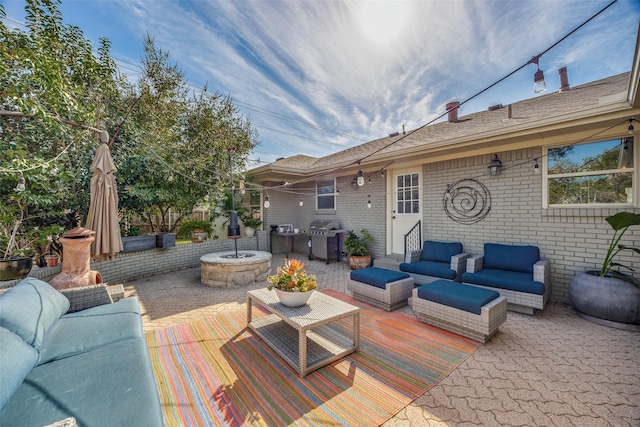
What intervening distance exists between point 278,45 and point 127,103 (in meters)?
3.74

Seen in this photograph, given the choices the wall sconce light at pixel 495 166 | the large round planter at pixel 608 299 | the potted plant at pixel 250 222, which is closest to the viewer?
the large round planter at pixel 608 299

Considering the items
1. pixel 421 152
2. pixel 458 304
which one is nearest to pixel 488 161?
pixel 421 152

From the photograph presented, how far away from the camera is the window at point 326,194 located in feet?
28.0

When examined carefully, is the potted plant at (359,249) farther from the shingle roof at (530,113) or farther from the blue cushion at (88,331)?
the blue cushion at (88,331)

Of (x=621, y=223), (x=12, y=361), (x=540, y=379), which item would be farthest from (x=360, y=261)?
(x=12, y=361)

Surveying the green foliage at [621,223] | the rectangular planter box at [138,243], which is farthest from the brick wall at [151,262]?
the green foliage at [621,223]

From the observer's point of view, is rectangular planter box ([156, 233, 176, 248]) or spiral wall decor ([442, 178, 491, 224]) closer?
spiral wall decor ([442, 178, 491, 224])

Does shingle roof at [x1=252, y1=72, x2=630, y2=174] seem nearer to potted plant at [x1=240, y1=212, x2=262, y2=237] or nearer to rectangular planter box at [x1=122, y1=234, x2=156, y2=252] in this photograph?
potted plant at [x1=240, y1=212, x2=262, y2=237]

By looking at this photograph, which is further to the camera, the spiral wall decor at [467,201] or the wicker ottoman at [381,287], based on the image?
the spiral wall decor at [467,201]

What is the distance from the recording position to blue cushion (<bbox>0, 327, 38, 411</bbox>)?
137 centimetres

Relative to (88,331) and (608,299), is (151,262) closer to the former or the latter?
(88,331)

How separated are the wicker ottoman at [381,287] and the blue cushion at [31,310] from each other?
3.71 m

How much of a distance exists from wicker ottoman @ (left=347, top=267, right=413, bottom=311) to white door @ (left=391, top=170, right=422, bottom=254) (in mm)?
2498

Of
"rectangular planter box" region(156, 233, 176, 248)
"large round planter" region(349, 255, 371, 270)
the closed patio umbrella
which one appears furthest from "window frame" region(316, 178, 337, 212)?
the closed patio umbrella
